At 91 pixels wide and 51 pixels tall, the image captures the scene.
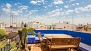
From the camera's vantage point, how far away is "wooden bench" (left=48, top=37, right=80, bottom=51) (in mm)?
4223

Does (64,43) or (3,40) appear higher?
(3,40)

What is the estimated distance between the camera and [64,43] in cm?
434

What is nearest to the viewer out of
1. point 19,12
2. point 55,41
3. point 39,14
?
point 55,41

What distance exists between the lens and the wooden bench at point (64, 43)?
13.9ft

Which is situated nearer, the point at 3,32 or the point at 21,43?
the point at 3,32

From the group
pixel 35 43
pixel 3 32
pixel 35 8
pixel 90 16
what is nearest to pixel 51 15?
pixel 35 8

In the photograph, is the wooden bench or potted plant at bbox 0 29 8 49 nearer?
potted plant at bbox 0 29 8 49

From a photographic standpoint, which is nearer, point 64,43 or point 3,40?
point 3,40

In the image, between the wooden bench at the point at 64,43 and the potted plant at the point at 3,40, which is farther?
the wooden bench at the point at 64,43

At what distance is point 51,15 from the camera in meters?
32.3

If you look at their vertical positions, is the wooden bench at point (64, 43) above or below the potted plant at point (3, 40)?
below

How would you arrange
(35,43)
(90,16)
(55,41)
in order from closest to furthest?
(55,41) < (35,43) < (90,16)

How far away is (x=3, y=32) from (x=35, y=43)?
5.69m

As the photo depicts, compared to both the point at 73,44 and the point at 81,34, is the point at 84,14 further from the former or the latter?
the point at 73,44
